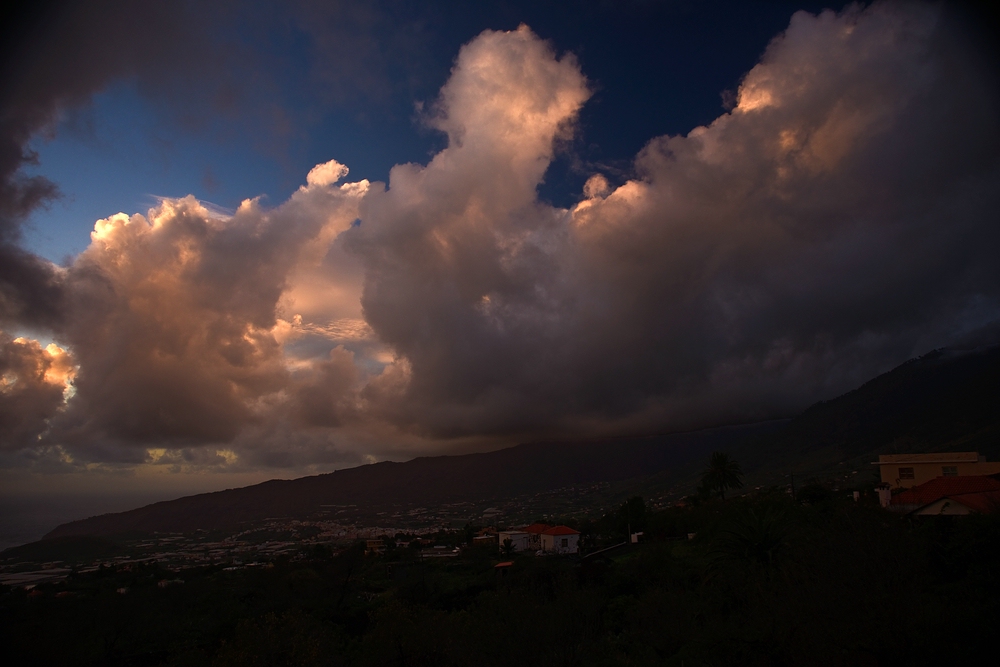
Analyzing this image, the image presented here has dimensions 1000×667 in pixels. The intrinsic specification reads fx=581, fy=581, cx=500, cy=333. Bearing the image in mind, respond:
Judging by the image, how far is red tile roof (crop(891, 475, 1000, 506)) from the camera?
117 ft

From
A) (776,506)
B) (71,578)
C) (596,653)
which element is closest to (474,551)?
(776,506)

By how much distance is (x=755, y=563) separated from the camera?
91.7 feet

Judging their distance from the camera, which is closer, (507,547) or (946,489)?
(946,489)

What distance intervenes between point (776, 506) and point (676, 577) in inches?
442

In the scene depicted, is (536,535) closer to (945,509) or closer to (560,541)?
(560,541)

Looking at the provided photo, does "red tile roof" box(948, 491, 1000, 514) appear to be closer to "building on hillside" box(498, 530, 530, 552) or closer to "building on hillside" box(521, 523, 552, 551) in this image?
"building on hillside" box(521, 523, 552, 551)

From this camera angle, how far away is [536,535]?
239ft

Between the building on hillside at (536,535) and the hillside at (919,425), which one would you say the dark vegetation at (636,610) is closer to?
the building on hillside at (536,535)

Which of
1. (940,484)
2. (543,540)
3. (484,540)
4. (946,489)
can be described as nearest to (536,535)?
(543,540)

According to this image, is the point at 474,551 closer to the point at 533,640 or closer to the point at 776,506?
the point at 776,506

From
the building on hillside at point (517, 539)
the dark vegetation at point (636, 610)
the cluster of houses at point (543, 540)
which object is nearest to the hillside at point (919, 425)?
the cluster of houses at point (543, 540)

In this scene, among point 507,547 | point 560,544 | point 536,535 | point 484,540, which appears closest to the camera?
point 560,544

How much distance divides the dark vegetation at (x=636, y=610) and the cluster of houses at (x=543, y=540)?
15.4m

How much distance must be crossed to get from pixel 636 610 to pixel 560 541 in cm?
4593
